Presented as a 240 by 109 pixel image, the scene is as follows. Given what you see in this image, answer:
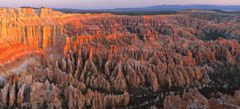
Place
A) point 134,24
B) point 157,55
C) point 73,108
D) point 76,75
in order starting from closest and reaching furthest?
point 73,108, point 76,75, point 157,55, point 134,24

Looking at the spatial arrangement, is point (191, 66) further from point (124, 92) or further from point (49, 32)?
point (49, 32)

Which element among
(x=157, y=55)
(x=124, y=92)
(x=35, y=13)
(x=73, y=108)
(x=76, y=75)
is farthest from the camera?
(x=35, y=13)

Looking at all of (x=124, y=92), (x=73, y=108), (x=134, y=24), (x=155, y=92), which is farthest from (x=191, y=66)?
(x=134, y=24)

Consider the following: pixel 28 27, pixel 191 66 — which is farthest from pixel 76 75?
pixel 191 66

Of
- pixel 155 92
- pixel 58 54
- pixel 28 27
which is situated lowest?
pixel 155 92

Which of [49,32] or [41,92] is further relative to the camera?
[49,32]

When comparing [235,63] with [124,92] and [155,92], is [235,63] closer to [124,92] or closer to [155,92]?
[155,92]

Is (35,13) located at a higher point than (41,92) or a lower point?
higher
